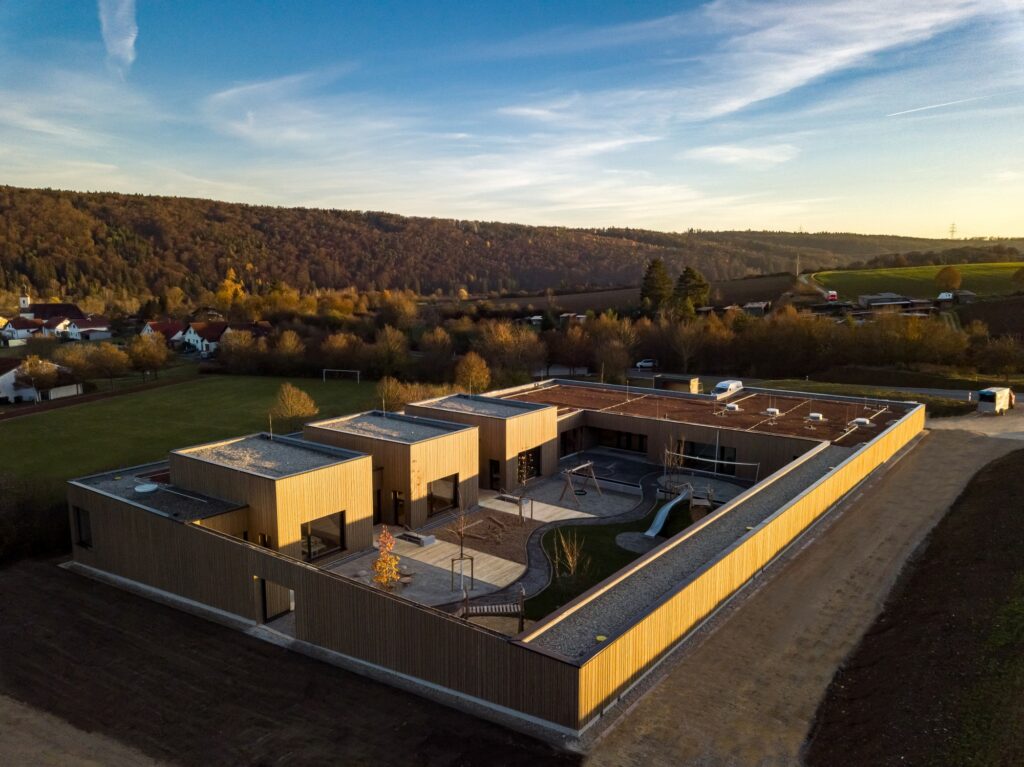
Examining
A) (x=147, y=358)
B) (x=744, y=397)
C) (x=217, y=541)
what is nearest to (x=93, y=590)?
(x=217, y=541)

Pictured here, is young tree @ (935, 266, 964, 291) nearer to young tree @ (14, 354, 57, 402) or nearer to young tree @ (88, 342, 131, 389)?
young tree @ (88, 342, 131, 389)

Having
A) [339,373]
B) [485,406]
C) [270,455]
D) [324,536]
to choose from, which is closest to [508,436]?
[485,406]

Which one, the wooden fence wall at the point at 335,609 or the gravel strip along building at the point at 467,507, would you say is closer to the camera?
the wooden fence wall at the point at 335,609

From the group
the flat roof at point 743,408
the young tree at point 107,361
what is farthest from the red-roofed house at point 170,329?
the flat roof at point 743,408

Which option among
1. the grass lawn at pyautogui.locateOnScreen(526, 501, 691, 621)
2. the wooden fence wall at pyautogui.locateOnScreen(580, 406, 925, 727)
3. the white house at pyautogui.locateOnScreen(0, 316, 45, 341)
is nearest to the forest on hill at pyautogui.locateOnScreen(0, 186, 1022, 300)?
the white house at pyautogui.locateOnScreen(0, 316, 45, 341)

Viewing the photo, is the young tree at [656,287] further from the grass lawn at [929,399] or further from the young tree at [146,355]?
the young tree at [146,355]
